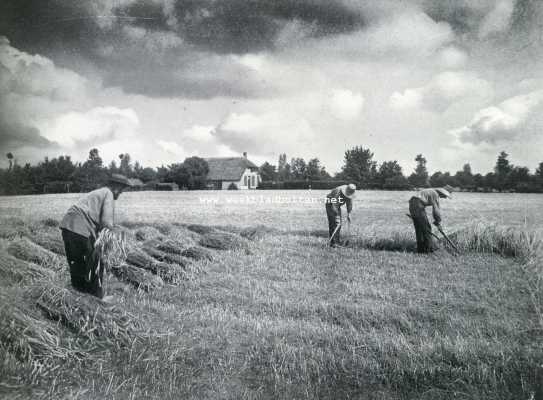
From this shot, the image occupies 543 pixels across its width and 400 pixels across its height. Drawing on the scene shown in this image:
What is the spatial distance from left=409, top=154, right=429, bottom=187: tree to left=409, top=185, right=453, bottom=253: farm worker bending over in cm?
37

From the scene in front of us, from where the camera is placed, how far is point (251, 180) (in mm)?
12539

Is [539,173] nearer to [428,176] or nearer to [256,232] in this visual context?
[428,176]

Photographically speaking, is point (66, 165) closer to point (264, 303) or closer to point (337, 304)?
point (264, 303)

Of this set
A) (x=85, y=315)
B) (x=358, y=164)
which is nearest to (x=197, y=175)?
(x=358, y=164)

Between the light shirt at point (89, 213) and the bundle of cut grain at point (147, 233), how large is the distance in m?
3.05

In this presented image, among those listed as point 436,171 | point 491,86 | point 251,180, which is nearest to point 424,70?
point 491,86

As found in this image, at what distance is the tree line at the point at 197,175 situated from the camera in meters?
5.07

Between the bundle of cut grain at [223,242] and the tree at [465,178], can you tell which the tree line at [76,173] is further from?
the tree at [465,178]

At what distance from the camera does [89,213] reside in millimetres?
4250

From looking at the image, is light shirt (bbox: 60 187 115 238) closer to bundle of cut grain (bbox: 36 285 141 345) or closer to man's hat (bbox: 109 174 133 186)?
man's hat (bbox: 109 174 133 186)

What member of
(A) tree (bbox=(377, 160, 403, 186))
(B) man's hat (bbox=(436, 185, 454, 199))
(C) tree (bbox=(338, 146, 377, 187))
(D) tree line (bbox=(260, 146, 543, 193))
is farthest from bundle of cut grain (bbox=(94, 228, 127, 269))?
(B) man's hat (bbox=(436, 185, 454, 199))

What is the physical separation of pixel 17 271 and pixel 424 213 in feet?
26.0

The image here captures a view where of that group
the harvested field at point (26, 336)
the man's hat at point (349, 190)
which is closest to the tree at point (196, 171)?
the man's hat at point (349, 190)

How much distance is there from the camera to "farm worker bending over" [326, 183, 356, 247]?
27.1 feet
